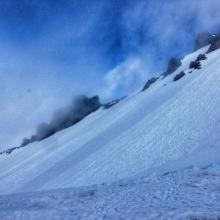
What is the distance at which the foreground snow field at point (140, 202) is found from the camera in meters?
9.55

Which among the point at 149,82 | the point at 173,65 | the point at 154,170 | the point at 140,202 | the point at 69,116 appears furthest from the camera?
the point at 69,116

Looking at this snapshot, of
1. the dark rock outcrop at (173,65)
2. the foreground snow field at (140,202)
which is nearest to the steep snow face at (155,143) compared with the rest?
the foreground snow field at (140,202)

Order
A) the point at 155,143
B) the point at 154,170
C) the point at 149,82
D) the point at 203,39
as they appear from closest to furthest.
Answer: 1. the point at 154,170
2. the point at 155,143
3. the point at 149,82
4. the point at 203,39

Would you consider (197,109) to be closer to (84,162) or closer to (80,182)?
(84,162)

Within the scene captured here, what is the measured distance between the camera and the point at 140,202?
11.2 metres

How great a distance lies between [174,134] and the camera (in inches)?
1221

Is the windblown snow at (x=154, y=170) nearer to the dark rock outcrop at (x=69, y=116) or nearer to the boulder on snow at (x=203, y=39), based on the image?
the boulder on snow at (x=203, y=39)

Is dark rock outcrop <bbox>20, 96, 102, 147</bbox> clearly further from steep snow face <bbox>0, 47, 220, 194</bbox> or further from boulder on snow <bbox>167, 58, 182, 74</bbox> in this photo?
steep snow face <bbox>0, 47, 220, 194</bbox>

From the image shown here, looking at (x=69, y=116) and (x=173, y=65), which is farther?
(x=69, y=116)

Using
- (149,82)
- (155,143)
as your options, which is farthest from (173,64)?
(155,143)

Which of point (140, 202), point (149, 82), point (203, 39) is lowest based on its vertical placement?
point (140, 202)

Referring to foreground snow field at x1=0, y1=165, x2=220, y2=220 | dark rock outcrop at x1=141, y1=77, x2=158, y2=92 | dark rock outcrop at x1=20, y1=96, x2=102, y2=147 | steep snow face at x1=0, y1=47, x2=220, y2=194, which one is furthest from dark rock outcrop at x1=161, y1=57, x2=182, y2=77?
foreground snow field at x1=0, y1=165, x2=220, y2=220

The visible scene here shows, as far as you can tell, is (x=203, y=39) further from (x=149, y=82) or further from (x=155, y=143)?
(x=155, y=143)

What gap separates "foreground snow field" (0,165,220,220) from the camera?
376 inches
